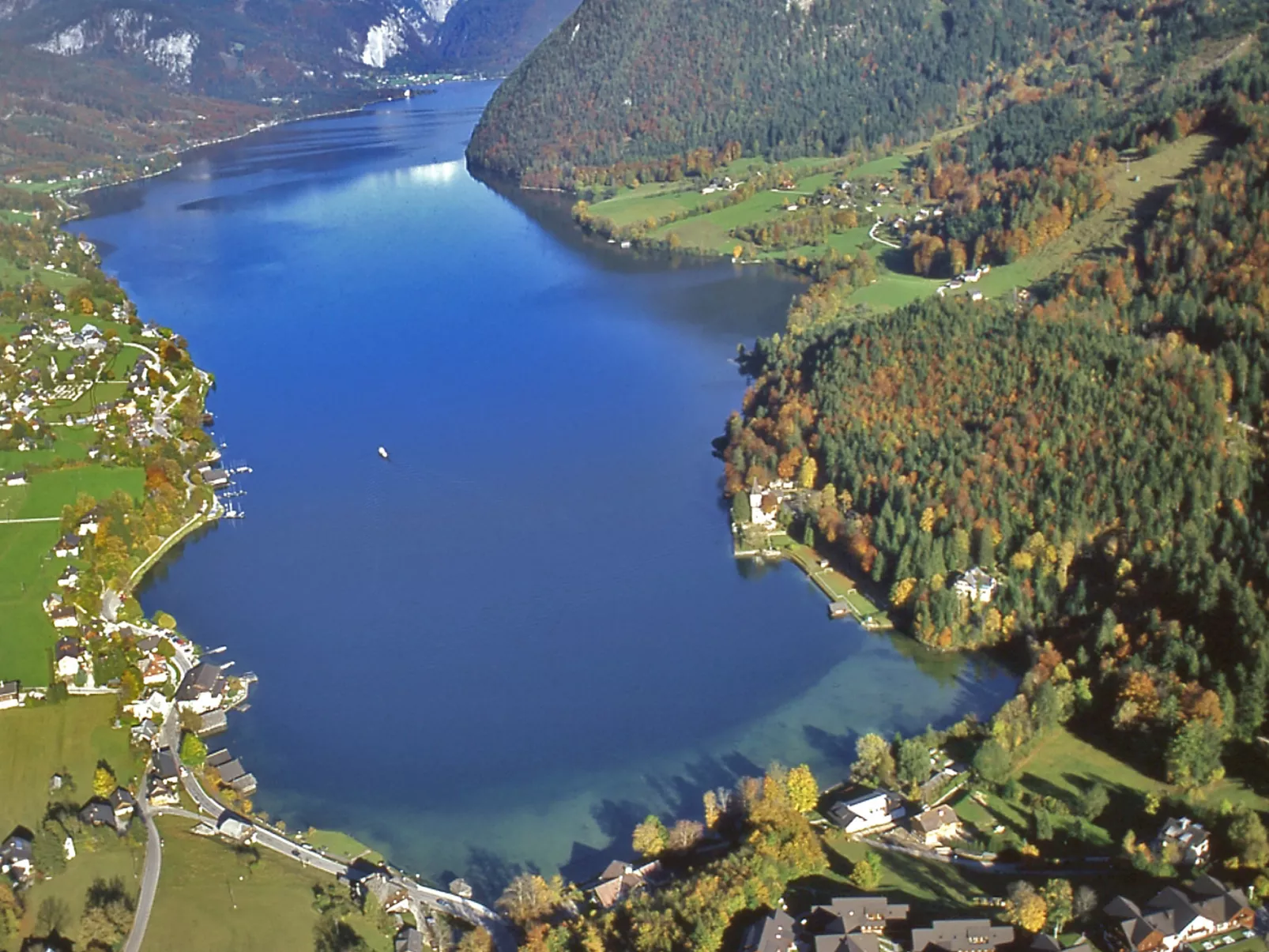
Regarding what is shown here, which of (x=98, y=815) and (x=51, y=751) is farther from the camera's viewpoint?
(x=51, y=751)

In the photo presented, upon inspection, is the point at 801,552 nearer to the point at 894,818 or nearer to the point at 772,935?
the point at 894,818


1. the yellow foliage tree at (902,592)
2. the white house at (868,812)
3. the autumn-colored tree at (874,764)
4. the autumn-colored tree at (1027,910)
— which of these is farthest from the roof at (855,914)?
the yellow foliage tree at (902,592)

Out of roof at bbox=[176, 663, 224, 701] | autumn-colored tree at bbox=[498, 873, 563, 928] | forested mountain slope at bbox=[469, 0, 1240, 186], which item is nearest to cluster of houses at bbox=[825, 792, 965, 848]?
autumn-colored tree at bbox=[498, 873, 563, 928]

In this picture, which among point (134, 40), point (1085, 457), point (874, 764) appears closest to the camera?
point (874, 764)

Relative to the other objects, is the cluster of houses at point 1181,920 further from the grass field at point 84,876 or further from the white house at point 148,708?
the white house at point 148,708

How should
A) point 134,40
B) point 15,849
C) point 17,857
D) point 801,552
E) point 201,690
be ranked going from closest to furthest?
point 17,857
point 15,849
point 201,690
point 801,552
point 134,40

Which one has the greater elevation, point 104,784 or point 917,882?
point 104,784

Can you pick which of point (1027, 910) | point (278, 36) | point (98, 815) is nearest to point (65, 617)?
point (98, 815)

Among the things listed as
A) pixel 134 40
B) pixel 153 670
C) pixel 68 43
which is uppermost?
pixel 68 43
